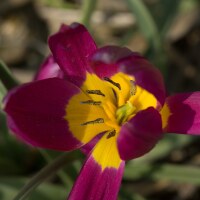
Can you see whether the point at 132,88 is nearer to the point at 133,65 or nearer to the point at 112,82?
the point at 112,82

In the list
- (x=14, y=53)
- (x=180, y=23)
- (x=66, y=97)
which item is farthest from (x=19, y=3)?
(x=66, y=97)

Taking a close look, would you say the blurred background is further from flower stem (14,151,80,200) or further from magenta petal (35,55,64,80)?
magenta petal (35,55,64,80)

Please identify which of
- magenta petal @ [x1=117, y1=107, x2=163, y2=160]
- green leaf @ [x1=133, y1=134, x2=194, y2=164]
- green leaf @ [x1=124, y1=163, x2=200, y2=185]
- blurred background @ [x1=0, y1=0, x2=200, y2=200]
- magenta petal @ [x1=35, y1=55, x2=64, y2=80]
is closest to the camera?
magenta petal @ [x1=117, y1=107, x2=163, y2=160]

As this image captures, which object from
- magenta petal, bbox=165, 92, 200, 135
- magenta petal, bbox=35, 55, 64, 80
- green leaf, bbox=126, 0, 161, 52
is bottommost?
green leaf, bbox=126, 0, 161, 52

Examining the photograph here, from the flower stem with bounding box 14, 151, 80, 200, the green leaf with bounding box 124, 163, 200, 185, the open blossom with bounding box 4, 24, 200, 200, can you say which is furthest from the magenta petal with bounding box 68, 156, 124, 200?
the green leaf with bounding box 124, 163, 200, 185

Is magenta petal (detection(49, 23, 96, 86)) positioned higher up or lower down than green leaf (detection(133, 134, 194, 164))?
higher up

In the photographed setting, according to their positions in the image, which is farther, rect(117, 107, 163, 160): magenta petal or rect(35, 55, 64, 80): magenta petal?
rect(35, 55, 64, 80): magenta petal

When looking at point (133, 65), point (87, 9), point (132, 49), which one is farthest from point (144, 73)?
point (132, 49)
